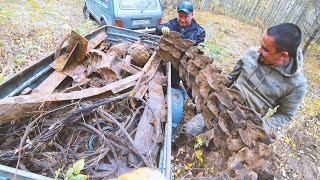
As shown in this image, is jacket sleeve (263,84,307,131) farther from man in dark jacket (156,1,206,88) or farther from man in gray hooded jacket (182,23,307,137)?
man in dark jacket (156,1,206,88)

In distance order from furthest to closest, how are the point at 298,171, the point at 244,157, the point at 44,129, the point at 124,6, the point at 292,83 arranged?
the point at 124,6, the point at 298,171, the point at 292,83, the point at 44,129, the point at 244,157

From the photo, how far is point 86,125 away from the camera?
1994 millimetres

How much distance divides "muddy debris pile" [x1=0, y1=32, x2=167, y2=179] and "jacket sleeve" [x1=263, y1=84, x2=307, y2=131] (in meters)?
1.13

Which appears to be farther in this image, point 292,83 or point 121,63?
point 121,63

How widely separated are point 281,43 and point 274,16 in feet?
62.0

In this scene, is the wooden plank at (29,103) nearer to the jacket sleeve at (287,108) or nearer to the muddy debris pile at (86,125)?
the muddy debris pile at (86,125)

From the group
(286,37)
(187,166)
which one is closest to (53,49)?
(187,166)

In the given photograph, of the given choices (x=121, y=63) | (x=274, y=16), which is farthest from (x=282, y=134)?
(x=274, y=16)

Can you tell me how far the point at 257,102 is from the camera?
2.39 m

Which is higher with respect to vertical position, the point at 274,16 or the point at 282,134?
the point at 274,16

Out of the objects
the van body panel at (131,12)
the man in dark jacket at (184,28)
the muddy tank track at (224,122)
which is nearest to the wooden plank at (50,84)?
the muddy tank track at (224,122)

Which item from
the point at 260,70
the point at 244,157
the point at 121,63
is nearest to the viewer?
the point at 244,157

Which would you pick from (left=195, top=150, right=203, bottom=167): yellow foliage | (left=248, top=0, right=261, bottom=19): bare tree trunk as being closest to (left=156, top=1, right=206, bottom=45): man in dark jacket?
(left=195, top=150, right=203, bottom=167): yellow foliage

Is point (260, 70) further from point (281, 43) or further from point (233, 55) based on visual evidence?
point (233, 55)
